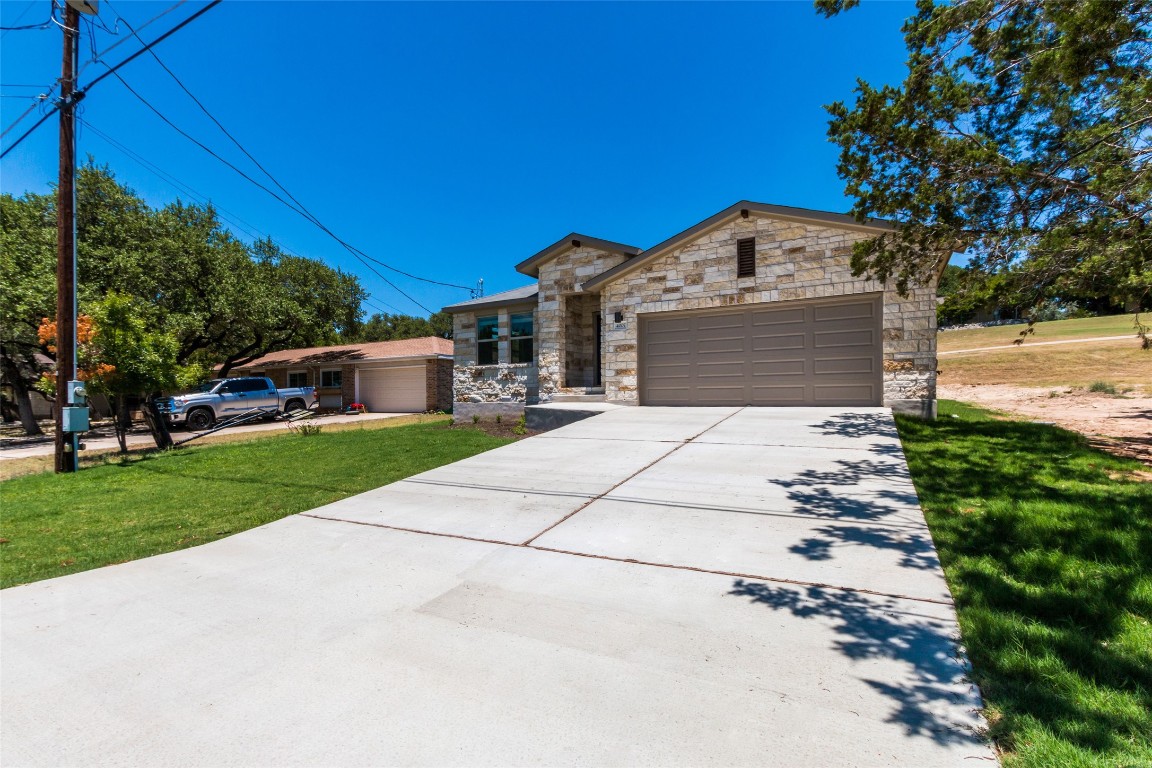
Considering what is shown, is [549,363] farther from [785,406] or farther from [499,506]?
[499,506]

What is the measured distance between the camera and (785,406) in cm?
1124

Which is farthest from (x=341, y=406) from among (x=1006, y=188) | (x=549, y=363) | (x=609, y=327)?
(x=1006, y=188)

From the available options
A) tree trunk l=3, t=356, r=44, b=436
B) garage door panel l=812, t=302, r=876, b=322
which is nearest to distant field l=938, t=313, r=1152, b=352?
garage door panel l=812, t=302, r=876, b=322

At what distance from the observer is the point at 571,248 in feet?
46.5

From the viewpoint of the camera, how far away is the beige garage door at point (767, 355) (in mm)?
10641

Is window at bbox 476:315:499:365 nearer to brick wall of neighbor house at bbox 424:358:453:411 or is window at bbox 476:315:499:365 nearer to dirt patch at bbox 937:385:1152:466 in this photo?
brick wall of neighbor house at bbox 424:358:453:411

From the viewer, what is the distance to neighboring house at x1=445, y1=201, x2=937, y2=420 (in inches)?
408

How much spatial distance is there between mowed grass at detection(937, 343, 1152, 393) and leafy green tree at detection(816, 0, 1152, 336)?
13.7 meters

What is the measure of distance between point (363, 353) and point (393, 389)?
2.47 m

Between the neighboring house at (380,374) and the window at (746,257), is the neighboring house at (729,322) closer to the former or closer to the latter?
the window at (746,257)

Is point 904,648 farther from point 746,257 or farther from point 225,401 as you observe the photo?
point 225,401

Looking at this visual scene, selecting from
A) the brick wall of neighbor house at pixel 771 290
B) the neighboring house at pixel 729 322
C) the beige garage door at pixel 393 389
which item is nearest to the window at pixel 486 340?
the neighboring house at pixel 729 322

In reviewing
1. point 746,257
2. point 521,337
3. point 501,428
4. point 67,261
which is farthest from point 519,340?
point 67,261

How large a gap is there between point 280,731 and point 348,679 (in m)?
0.35
